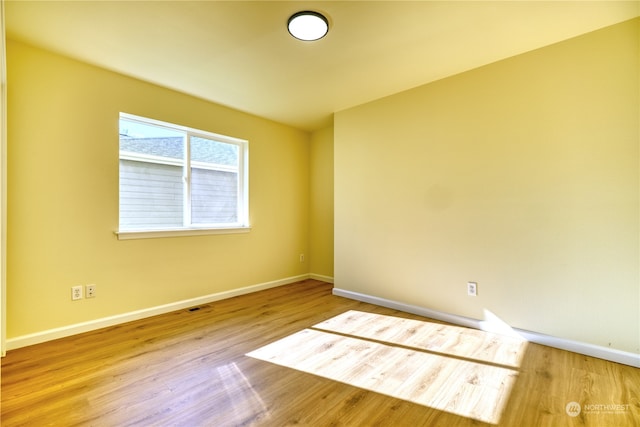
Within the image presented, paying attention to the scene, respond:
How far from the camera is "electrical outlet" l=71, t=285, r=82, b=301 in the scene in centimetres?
248

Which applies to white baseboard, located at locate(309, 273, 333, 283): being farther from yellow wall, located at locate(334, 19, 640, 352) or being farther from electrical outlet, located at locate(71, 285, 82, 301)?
electrical outlet, located at locate(71, 285, 82, 301)

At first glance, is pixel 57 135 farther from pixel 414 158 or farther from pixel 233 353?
pixel 414 158

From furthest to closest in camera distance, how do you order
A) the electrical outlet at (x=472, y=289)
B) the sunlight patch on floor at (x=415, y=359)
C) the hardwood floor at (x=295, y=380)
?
the electrical outlet at (x=472, y=289) → the sunlight patch on floor at (x=415, y=359) → the hardwood floor at (x=295, y=380)

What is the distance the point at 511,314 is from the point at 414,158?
5.61 feet

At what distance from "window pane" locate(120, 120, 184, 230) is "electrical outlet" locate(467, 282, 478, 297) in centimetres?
312

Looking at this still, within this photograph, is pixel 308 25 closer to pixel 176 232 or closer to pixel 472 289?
pixel 176 232

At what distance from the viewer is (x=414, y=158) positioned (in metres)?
3.05

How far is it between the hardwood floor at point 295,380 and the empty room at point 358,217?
0.02 meters

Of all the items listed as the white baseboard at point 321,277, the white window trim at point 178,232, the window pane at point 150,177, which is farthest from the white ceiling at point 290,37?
the white baseboard at point 321,277

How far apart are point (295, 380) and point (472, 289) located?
1.84 meters

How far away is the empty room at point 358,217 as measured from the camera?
176 cm

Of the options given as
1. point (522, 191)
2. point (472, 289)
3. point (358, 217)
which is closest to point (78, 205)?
point (358, 217)

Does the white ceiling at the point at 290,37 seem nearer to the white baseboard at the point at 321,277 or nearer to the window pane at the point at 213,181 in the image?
the window pane at the point at 213,181

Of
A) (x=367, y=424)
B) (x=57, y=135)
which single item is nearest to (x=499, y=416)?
(x=367, y=424)
